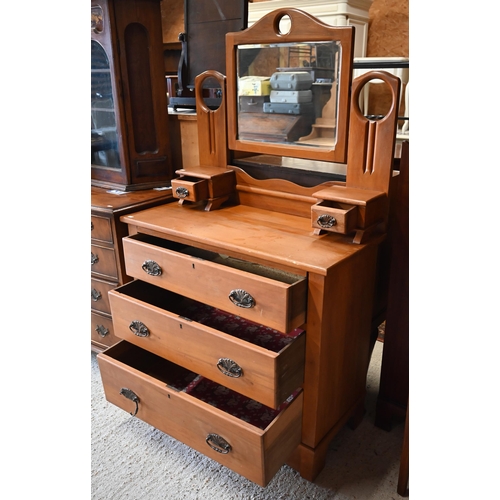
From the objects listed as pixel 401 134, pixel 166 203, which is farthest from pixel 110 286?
pixel 401 134

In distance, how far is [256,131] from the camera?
1354mm

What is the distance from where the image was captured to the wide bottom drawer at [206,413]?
1.07 metres

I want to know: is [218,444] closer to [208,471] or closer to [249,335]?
[208,471]

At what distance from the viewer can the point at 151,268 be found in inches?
49.7

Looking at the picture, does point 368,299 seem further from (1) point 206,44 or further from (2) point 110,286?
(1) point 206,44

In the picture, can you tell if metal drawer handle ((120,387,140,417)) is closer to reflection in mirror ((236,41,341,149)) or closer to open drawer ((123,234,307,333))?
open drawer ((123,234,307,333))

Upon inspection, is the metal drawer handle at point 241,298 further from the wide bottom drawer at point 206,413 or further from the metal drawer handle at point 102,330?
the metal drawer handle at point 102,330

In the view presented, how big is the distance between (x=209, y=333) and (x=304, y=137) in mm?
605

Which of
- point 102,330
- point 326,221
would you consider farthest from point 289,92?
point 102,330

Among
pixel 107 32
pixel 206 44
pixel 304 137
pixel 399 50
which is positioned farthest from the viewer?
pixel 399 50

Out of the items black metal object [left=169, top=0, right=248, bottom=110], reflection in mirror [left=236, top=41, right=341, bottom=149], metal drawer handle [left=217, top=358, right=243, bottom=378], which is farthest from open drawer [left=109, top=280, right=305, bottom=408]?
black metal object [left=169, top=0, right=248, bottom=110]

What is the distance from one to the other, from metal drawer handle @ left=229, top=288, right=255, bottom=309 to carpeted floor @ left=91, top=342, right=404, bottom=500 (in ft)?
1.84

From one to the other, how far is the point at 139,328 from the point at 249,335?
1.08ft

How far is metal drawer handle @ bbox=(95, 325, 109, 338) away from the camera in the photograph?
1646 mm
